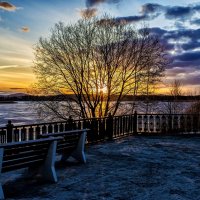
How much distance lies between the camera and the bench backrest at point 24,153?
593 centimetres

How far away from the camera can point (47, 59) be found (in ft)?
83.1

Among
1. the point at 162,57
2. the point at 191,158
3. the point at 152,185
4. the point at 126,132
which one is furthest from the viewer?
the point at 162,57

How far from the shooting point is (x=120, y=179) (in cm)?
731

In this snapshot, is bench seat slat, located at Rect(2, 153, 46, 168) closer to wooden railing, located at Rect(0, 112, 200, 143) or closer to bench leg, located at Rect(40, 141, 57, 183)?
bench leg, located at Rect(40, 141, 57, 183)

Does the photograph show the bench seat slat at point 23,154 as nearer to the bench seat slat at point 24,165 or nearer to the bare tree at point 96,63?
the bench seat slat at point 24,165

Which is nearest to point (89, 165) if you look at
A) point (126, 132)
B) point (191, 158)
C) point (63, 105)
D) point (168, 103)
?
point (191, 158)

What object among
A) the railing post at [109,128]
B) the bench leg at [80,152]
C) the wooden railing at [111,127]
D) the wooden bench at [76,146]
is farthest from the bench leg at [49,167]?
the railing post at [109,128]

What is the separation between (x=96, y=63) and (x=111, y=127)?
11.2m

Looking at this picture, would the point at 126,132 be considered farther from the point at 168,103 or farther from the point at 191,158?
the point at 168,103

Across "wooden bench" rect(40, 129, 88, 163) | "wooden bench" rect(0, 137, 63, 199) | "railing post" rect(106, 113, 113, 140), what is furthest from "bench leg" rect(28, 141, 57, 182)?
"railing post" rect(106, 113, 113, 140)

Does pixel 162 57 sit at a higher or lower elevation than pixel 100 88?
higher

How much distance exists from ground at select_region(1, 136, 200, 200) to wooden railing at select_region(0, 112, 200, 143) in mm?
2240

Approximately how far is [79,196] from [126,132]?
10.8 meters

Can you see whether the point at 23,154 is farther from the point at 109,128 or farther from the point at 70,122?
the point at 109,128
